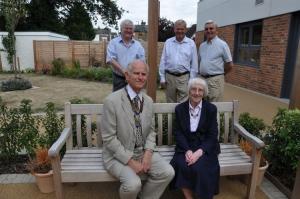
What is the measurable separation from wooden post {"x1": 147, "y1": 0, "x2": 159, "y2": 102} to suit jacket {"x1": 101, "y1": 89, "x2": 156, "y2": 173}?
1.22 m

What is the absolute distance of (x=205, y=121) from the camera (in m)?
3.12

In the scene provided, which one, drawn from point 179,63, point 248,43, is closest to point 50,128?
point 179,63

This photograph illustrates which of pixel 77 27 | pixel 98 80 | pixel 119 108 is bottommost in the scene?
pixel 98 80

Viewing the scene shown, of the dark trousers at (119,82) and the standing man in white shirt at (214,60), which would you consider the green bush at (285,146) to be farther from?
the dark trousers at (119,82)

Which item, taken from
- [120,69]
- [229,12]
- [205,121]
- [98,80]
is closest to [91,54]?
[98,80]

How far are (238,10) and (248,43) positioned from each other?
1.50m

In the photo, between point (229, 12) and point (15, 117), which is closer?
point (15, 117)

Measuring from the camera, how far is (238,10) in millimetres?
11727

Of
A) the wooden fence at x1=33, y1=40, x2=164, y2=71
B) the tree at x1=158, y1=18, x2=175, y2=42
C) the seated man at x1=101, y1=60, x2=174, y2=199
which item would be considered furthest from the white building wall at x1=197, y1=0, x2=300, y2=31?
the tree at x1=158, y1=18, x2=175, y2=42

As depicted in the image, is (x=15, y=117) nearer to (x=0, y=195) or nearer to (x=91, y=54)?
(x=0, y=195)

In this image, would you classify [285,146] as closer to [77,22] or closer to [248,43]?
[248,43]

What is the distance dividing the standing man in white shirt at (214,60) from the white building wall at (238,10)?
15.2 feet

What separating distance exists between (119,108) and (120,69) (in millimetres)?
1553

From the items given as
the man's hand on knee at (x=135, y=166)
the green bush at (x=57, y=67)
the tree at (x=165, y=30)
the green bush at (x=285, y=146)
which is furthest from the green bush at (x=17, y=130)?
the tree at (x=165, y=30)
